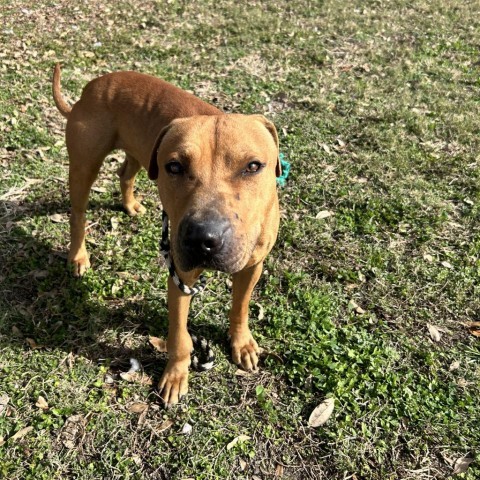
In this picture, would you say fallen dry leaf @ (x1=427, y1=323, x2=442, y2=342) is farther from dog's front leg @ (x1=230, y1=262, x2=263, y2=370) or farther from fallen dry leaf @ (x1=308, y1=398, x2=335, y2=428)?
dog's front leg @ (x1=230, y1=262, x2=263, y2=370)

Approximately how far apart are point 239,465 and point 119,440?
2.86 ft

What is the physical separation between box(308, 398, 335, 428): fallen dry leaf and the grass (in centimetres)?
6

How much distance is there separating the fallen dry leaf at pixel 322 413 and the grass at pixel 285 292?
0.06 metres

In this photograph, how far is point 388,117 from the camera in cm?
659

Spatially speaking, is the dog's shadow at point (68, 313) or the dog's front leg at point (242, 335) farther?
the dog's shadow at point (68, 313)

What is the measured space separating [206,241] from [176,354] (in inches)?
54.7

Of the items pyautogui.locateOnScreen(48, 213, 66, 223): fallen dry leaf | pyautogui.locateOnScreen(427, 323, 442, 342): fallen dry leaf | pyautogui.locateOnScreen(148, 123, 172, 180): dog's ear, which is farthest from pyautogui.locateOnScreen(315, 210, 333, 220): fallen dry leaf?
pyautogui.locateOnScreen(48, 213, 66, 223): fallen dry leaf

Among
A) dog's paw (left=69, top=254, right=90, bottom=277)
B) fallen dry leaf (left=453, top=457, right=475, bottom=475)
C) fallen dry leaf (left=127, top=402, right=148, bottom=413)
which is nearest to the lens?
fallen dry leaf (left=453, top=457, right=475, bottom=475)

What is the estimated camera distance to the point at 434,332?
4.04 m

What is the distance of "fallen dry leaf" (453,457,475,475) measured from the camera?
3.22 metres

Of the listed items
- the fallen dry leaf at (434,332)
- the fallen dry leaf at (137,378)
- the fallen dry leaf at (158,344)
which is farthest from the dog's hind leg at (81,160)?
the fallen dry leaf at (434,332)

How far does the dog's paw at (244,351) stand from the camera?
12.3 feet

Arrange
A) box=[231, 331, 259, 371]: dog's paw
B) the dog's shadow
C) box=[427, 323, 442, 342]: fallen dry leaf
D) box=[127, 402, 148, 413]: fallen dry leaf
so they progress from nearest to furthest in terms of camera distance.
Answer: box=[127, 402, 148, 413]: fallen dry leaf → box=[231, 331, 259, 371]: dog's paw → the dog's shadow → box=[427, 323, 442, 342]: fallen dry leaf

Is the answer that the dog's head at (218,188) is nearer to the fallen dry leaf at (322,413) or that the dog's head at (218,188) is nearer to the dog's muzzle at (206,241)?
the dog's muzzle at (206,241)
